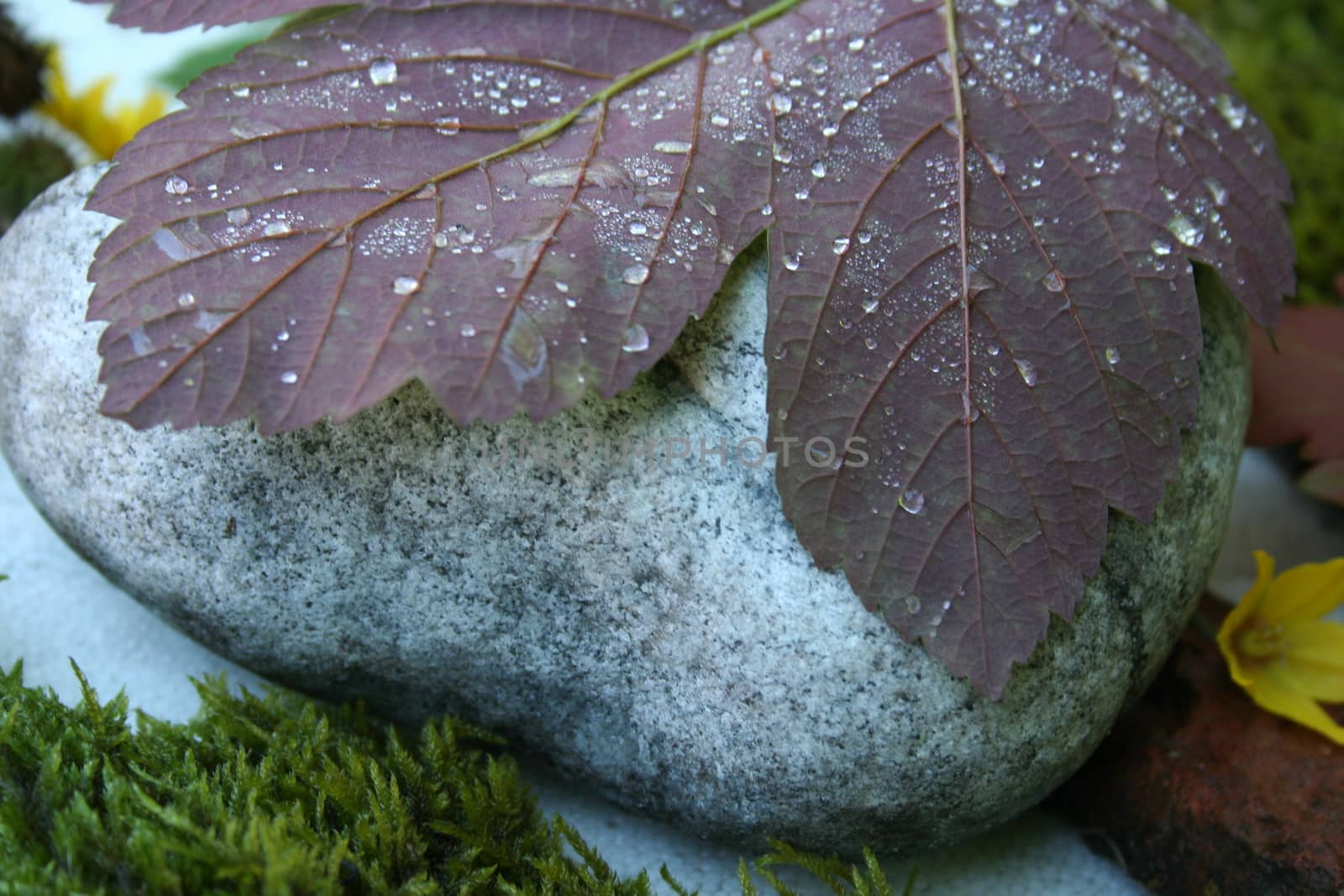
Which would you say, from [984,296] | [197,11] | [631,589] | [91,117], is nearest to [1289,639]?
[984,296]

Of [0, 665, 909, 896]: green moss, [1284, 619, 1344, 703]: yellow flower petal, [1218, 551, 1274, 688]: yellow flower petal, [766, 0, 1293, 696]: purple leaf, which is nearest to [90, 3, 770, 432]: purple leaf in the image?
[766, 0, 1293, 696]: purple leaf

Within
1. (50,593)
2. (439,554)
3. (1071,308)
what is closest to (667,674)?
(439,554)

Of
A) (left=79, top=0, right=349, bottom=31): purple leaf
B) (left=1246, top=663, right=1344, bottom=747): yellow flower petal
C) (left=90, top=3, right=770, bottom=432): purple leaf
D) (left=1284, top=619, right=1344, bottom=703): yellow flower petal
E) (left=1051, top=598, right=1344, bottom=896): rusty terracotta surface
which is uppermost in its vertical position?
(left=79, top=0, right=349, bottom=31): purple leaf

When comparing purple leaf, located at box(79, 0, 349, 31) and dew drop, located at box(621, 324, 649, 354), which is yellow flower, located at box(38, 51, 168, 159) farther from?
dew drop, located at box(621, 324, 649, 354)

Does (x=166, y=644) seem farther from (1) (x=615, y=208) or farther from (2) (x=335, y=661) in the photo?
(1) (x=615, y=208)

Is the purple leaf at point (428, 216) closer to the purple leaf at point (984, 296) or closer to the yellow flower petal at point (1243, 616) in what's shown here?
the purple leaf at point (984, 296)

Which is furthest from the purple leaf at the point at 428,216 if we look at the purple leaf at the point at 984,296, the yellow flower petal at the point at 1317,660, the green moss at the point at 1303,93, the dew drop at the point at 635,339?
the green moss at the point at 1303,93

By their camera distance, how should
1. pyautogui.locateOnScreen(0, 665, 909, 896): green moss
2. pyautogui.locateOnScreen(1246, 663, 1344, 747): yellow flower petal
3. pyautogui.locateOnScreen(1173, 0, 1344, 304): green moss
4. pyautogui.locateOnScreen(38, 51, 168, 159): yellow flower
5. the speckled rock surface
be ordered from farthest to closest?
pyautogui.locateOnScreen(38, 51, 168, 159): yellow flower < pyautogui.locateOnScreen(1173, 0, 1344, 304): green moss < pyautogui.locateOnScreen(1246, 663, 1344, 747): yellow flower petal < the speckled rock surface < pyautogui.locateOnScreen(0, 665, 909, 896): green moss
